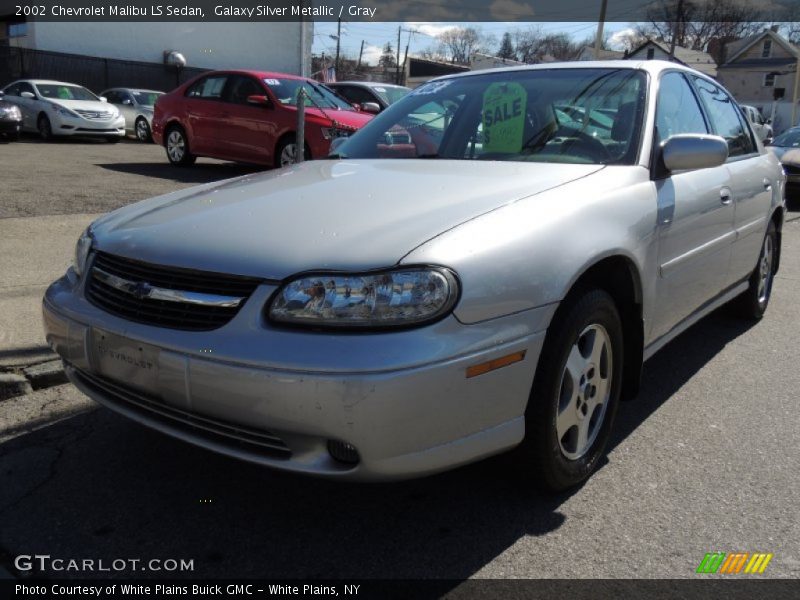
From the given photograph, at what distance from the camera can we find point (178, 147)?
1244 centimetres

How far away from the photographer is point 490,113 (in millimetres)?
3631

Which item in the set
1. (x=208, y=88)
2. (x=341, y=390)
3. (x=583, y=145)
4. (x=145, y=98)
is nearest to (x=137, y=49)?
(x=145, y=98)

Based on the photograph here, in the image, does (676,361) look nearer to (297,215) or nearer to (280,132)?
(297,215)

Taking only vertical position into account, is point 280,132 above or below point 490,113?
below

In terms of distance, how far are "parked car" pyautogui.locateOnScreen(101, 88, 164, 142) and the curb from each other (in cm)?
1709

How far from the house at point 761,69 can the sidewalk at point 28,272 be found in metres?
59.9

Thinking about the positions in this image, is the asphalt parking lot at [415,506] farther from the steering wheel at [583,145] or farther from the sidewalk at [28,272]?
A: the steering wheel at [583,145]

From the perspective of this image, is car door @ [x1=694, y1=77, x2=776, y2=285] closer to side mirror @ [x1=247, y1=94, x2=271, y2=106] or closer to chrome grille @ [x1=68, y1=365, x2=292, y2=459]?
chrome grille @ [x1=68, y1=365, x2=292, y2=459]

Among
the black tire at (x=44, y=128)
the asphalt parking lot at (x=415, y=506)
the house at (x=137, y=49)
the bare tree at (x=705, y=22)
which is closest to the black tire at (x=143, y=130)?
the black tire at (x=44, y=128)

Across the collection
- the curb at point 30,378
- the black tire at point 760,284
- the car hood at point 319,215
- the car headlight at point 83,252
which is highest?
the car hood at point 319,215

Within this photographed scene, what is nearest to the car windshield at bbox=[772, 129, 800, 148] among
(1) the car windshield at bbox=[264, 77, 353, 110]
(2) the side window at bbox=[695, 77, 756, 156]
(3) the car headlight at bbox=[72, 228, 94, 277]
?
(1) the car windshield at bbox=[264, 77, 353, 110]

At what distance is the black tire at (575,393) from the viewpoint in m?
2.47

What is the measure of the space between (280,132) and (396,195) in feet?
27.4

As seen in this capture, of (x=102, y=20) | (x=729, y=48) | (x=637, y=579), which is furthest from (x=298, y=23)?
(x=729, y=48)
